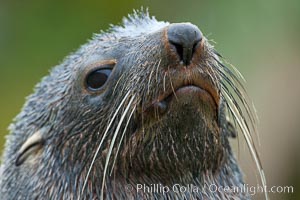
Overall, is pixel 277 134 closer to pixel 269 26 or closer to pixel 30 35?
pixel 269 26

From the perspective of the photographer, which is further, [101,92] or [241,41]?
[241,41]

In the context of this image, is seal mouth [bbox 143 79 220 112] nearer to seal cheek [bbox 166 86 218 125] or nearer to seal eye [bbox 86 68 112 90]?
seal cheek [bbox 166 86 218 125]

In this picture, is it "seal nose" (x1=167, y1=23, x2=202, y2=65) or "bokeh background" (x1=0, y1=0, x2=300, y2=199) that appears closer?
"seal nose" (x1=167, y1=23, x2=202, y2=65)

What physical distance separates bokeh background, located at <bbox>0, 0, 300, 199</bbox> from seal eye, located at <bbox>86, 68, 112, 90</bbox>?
5710mm

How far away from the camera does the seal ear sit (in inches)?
257

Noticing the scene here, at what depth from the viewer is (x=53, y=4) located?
506 inches

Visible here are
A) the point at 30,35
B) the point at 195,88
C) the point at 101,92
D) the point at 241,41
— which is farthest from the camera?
the point at 30,35

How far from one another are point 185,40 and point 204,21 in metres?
6.41

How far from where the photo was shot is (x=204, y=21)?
11766 mm

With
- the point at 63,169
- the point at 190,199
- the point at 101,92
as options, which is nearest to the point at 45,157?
the point at 63,169

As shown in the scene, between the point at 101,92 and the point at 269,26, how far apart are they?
6606 mm
